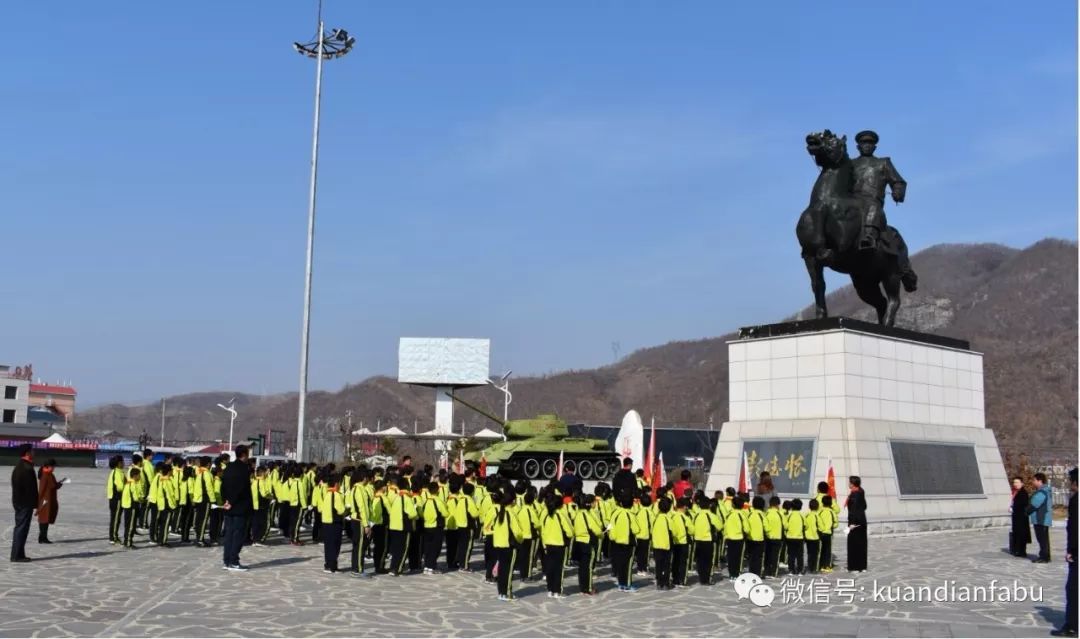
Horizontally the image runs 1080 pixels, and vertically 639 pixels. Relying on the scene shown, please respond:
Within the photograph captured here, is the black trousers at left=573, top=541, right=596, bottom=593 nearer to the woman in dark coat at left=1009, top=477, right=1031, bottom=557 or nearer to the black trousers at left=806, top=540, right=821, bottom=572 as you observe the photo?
the black trousers at left=806, top=540, right=821, bottom=572

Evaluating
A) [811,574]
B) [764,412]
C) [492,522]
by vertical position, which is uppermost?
[764,412]

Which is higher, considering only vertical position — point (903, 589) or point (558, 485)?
point (558, 485)

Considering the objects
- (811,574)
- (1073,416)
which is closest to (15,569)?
(811,574)

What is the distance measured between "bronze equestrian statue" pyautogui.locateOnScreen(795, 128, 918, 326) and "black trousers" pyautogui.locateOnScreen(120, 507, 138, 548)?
12.6 meters

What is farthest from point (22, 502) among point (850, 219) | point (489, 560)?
point (850, 219)

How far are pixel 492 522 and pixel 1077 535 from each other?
5.74m

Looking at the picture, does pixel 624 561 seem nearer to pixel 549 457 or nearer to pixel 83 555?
pixel 83 555

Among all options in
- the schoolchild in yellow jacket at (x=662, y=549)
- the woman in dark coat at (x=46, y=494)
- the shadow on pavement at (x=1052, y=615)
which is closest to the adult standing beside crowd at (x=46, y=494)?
Result: the woman in dark coat at (x=46, y=494)

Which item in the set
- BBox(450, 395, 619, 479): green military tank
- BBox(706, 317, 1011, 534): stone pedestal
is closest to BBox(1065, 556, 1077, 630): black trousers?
BBox(706, 317, 1011, 534): stone pedestal

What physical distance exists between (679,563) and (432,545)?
3100 millimetres

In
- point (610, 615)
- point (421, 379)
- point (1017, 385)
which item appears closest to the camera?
point (610, 615)

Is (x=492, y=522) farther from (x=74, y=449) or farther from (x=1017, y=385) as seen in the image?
(x=1017, y=385)

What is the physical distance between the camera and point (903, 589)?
1069 cm

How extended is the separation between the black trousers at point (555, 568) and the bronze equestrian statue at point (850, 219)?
33.4 ft
